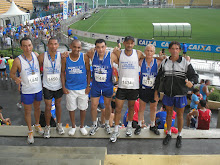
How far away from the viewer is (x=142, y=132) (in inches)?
198

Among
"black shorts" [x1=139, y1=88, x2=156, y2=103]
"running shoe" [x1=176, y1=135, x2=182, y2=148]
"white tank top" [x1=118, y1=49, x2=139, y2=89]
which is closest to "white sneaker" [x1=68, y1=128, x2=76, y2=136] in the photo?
"white tank top" [x1=118, y1=49, x2=139, y2=89]

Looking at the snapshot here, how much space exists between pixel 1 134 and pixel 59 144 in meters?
1.38

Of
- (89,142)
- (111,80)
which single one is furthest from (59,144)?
(111,80)

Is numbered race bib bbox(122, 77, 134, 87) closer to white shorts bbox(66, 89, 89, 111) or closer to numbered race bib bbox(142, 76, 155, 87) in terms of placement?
numbered race bib bbox(142, 76, 155, 87)

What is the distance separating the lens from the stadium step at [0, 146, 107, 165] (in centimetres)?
269

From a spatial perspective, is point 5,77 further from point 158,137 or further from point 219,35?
point 219,35

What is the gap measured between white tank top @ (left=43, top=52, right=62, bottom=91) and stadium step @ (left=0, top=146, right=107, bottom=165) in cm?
120

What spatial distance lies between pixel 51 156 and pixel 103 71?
74.5 inches

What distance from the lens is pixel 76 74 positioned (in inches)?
181

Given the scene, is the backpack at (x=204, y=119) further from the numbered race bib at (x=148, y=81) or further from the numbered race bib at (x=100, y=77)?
the numbered race bib at (x=100, y=77)

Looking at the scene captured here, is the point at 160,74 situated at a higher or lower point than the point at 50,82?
higher

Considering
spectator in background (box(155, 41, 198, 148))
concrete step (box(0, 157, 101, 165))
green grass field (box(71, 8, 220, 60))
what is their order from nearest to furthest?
1. concrete step (box(0, 157, 101, 165))
2. spectator in background (box(155, 41, 198, 148))
3. green grass field (box(71, 8, 220, 60))

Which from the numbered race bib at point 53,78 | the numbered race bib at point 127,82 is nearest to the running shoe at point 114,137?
the numbered race bib at point 127,82

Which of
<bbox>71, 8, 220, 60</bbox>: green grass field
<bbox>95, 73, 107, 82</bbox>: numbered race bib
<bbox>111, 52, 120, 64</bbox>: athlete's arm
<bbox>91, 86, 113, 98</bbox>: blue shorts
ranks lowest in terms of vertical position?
<bbox>71, 8, 220, 60</bbox>: green grass field
